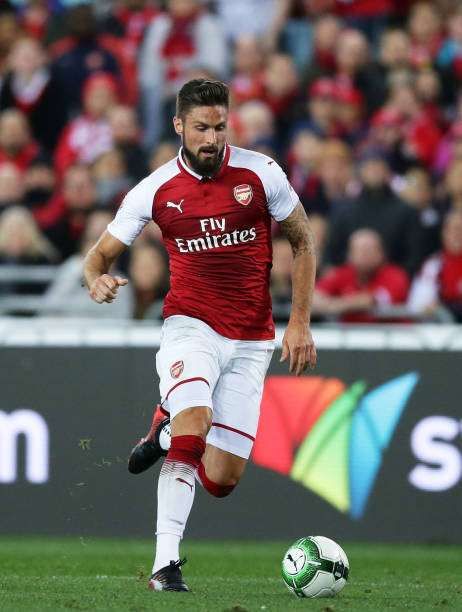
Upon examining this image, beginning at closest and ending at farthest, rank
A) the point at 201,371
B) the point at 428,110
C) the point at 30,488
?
the point at 201,371 → the point at 30,488 → the point at 428,110

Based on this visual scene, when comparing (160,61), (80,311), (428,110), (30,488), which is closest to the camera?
(30,488)

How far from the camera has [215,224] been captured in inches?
309

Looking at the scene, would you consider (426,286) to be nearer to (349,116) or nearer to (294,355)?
(349,116)

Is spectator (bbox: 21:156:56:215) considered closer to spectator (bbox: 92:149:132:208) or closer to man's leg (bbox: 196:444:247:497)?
spectator (bbox: 92:149:132:208)

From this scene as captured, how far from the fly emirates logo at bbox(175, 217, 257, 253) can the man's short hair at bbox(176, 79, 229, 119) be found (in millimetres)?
583

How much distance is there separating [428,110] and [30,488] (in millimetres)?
5745

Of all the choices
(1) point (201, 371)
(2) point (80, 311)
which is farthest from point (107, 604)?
(2) point (80, 311)

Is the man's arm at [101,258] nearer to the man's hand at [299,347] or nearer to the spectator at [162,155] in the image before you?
the man's hand at [299,347]

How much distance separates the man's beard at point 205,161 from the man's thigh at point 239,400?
963 millimetres

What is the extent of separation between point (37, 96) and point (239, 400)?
25.6ft

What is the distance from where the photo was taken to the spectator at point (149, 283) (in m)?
11.9

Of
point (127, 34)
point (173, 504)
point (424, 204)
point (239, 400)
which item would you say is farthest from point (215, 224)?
point (127, 34)

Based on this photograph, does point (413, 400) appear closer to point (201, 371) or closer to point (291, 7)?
point (201, 371)

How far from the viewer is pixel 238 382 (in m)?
8.12
